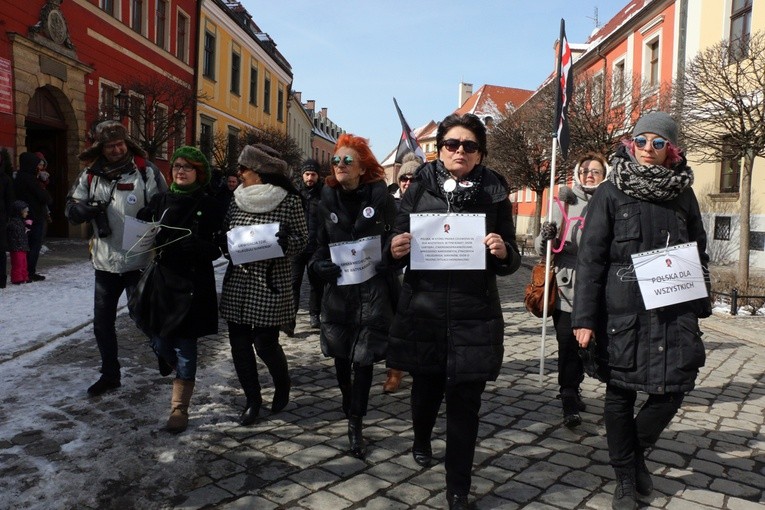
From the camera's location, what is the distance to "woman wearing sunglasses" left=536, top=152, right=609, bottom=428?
427cm

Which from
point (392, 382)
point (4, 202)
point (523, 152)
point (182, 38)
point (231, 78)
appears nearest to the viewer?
point (392, 382)

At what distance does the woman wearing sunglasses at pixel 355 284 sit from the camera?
373 centimetres

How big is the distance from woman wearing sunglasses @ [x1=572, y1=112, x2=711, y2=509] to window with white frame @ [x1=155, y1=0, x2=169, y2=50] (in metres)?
22.8

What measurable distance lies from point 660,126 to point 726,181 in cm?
1851

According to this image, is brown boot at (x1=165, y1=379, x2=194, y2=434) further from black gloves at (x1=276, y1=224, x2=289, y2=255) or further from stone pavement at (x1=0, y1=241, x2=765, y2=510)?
black gloves at (x1=276, y1=224, x2=289, y2=255)

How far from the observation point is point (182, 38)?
25.1 meters

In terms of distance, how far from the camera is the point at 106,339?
180 inches

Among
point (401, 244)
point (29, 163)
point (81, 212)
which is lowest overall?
point (401, 244)

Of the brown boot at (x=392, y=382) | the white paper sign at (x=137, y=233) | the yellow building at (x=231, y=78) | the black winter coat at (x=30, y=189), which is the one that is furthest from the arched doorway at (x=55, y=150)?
the brown boot at (x=392, y=382)

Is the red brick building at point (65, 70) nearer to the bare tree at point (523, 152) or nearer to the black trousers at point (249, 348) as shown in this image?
the bare tree at point (523, 152)

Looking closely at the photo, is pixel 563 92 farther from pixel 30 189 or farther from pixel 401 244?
pixel 30 189

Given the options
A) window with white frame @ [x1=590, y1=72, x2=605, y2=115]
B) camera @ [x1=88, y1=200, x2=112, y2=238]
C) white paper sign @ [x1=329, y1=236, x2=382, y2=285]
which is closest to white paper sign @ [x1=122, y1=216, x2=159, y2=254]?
camera @ [x1=88, y1=200, x2=112, y2=238]

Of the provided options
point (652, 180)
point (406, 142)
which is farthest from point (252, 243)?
point (406, 142)

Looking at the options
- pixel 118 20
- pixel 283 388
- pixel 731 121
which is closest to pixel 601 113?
pixel 731 121
